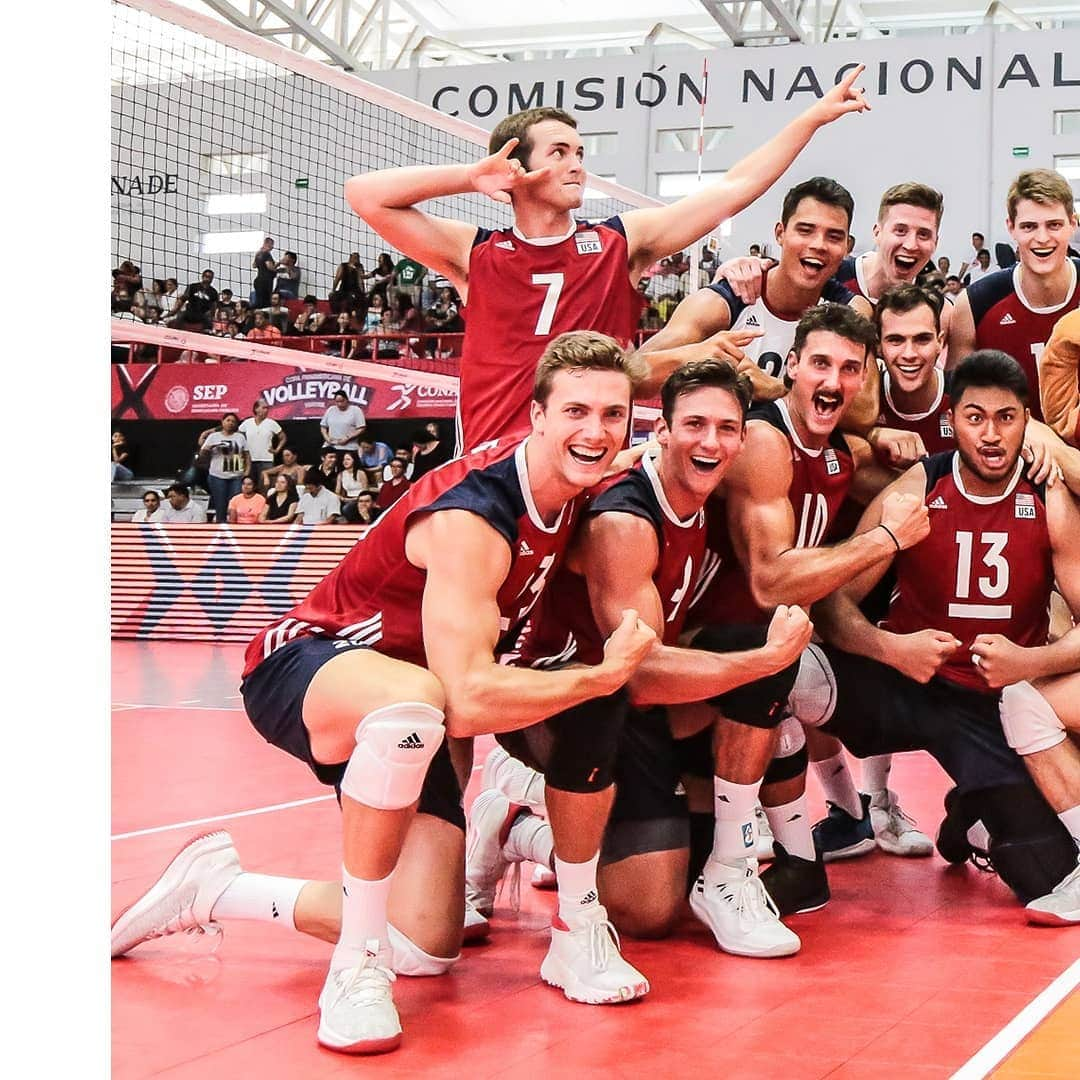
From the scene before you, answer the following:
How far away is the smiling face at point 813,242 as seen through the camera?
15.8ft

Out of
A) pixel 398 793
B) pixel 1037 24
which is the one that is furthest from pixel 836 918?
pixel 1037 24

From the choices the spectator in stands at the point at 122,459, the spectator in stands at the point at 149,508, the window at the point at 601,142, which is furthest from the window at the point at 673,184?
the spectator in stands at the point at 149,508

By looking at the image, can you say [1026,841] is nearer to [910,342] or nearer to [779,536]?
[779,536]

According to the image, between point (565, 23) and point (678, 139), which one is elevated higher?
point (565, 23)

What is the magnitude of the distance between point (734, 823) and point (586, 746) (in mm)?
780

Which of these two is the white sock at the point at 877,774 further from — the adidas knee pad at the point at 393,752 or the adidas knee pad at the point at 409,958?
the adidas knee pad at the point at 393,752

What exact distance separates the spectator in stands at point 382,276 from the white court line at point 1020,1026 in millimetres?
19905

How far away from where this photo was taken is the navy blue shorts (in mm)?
3580

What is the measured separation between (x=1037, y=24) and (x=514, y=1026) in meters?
24.8

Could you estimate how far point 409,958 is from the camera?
3.73 metres

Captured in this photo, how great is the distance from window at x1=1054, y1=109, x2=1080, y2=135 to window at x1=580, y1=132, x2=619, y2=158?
24.8ft

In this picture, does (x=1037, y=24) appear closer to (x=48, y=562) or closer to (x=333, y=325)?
(x=333, y=325)

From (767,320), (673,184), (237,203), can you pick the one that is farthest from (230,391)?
(767,320)

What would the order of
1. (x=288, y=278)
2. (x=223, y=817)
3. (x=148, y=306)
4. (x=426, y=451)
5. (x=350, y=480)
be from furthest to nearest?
(x=288, y=278), (x=148, y=306), (x=350, y=480), (x=426, y=451), (x=223, y=817)
